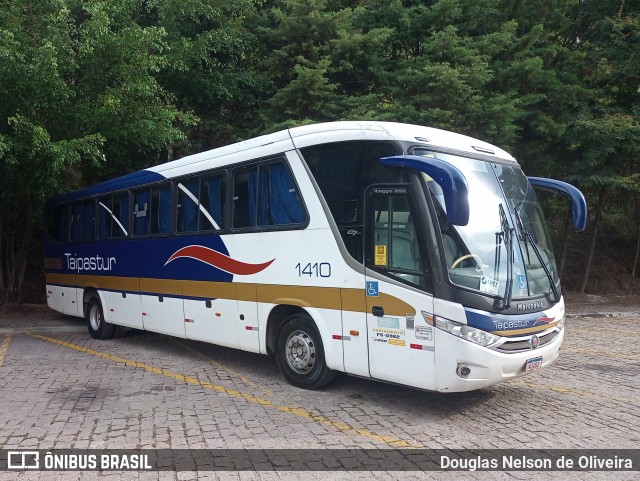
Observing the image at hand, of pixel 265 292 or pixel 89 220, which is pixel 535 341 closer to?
pixel 265 292

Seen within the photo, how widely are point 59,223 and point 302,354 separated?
9.55 metres

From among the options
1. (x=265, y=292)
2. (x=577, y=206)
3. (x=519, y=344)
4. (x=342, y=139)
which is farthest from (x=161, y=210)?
(x=577, y=206)

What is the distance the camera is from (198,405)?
23.4ft

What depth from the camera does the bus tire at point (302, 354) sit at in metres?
7.59

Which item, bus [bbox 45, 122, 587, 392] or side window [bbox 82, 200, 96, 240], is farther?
side window [bbox 82, 200, 96, 240]

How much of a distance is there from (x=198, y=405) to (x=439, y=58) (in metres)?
11.1

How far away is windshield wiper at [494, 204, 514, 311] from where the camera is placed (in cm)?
630

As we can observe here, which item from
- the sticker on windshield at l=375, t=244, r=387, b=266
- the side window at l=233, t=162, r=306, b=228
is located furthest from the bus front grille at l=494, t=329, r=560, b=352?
the side window at l=233, t=162, r=306, b=228

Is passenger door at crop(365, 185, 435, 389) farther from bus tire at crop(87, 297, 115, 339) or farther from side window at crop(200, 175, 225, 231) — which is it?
bus tire at crop(87, 297, 115, 339)

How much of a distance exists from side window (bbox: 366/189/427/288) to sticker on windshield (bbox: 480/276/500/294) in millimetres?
602

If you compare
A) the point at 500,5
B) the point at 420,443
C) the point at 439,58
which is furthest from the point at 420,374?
the point at 500,5

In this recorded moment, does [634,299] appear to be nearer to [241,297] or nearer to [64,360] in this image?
[241,297]

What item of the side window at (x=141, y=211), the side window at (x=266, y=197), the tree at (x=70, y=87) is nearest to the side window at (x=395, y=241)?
the side window at (x=266, y=197)

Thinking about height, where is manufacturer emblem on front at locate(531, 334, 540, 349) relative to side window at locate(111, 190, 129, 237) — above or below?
below
